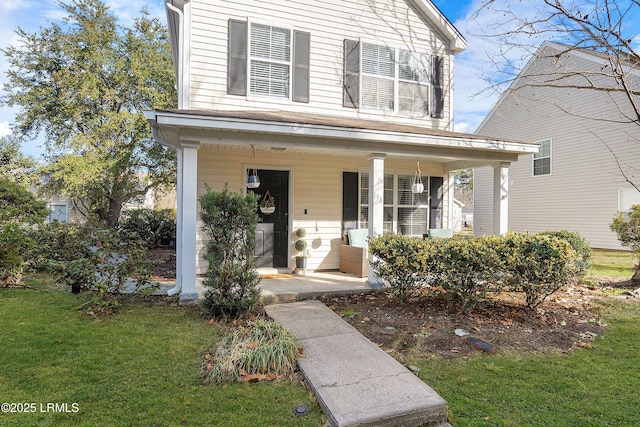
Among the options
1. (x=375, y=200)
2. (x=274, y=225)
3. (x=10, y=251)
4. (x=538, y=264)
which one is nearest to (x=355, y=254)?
(x=375, y=200)

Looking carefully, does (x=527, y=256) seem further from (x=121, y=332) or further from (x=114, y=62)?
(x=114, y=62)

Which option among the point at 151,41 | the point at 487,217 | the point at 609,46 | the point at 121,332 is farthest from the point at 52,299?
the point at 487,217

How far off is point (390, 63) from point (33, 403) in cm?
819

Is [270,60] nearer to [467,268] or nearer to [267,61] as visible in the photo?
[267,61]

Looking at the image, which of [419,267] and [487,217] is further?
[487,217]

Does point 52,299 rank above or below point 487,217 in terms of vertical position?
below

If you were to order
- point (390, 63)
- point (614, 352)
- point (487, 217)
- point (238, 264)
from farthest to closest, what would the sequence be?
point (487, 217), point (390, 63), point (238, 264), point (614, 352)

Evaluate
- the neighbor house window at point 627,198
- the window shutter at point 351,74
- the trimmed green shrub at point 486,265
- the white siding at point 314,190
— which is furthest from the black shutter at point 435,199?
the neighbor house window at point 627,198

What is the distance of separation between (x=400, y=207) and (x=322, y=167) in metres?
2.25

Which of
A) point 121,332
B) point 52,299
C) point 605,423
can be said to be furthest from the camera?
point 52,299

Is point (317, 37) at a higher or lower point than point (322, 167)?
higher

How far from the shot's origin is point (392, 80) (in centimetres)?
802

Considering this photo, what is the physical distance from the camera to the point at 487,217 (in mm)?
17172

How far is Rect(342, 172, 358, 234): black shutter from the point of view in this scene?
802 cm
